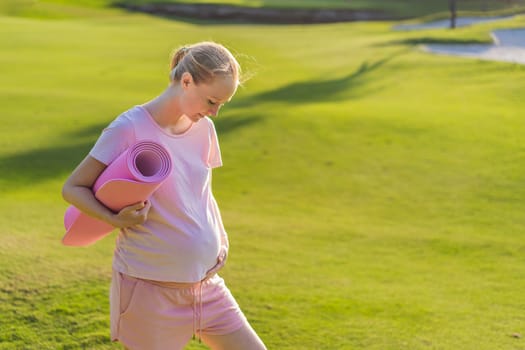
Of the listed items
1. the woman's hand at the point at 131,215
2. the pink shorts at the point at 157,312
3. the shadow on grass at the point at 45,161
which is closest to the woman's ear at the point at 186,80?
the woman's hand at the point at 131,215

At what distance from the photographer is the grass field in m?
4.16

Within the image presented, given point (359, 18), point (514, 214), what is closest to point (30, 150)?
point (514, 214)

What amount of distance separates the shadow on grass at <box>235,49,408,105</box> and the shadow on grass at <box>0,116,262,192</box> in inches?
108

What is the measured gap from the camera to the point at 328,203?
7059 millimetres

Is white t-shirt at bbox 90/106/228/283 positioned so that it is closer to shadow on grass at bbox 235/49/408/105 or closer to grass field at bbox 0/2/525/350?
grass field at bbox 0/2/525/350

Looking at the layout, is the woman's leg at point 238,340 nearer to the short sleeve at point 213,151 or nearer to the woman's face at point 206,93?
the short sleeve at point 213,151

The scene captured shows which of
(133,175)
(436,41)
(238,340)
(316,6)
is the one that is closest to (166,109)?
(133,175)

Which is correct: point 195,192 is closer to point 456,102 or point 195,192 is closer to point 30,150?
point 30,150

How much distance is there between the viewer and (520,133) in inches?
365

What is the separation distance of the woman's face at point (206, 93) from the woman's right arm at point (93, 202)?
1.07 feet

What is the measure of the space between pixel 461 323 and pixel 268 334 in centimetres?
105

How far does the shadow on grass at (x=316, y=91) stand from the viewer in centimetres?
1216

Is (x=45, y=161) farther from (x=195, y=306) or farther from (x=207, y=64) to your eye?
(x=207, y=64)

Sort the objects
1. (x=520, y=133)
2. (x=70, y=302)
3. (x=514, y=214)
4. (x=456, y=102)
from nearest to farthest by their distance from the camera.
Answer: (x=70, y=302) < (x=514, y=214) < (x=520, y=133) < (x=456, y=102)
